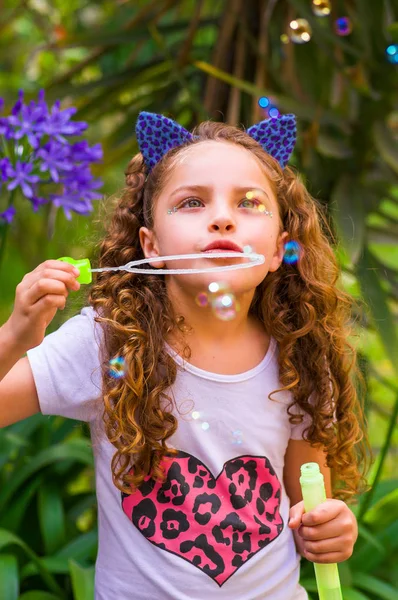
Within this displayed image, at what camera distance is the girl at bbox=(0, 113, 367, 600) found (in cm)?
119

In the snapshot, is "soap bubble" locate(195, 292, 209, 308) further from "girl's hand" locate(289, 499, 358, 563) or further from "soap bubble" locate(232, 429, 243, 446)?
"girl's hand" locate(289, 499, 358, 563)

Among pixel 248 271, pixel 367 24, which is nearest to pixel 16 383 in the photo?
pixel 248 271

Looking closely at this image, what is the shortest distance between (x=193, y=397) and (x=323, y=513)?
24 cm

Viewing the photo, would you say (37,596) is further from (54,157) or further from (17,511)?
(54,157)

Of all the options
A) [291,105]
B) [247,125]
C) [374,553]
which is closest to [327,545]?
[374,553]

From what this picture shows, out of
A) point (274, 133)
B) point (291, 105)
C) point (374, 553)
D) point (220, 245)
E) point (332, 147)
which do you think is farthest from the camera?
point (332, 147)

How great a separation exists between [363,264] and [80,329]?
4.10 feet

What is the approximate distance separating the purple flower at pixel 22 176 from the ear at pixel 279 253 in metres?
0.53

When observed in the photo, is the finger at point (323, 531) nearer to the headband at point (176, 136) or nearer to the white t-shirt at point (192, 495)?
the white t-shirt at point (192, 495)

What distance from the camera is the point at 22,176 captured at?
1.64 metres

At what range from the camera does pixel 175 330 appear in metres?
Result: 1.27

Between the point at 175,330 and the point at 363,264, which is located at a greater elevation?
the point at 175,330

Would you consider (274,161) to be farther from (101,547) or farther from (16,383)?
(101,547)

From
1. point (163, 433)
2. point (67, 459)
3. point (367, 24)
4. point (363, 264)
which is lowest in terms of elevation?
point (67, 459)
